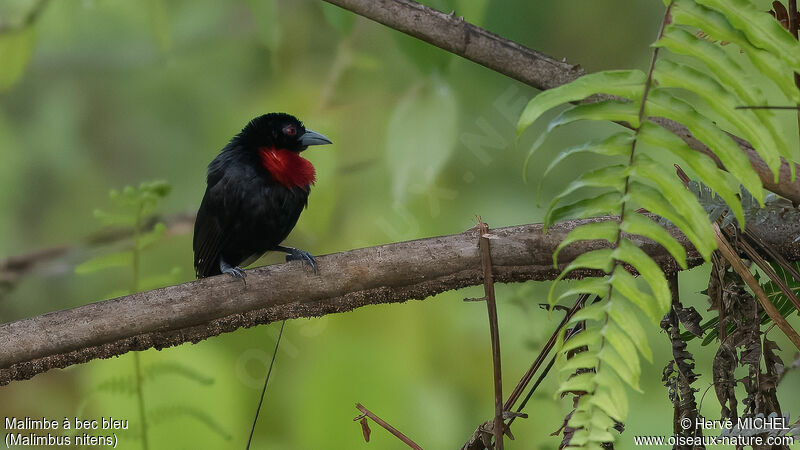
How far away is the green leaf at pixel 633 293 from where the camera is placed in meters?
0.60

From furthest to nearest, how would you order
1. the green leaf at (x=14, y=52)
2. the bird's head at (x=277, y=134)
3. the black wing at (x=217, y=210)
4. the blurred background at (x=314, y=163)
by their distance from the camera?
the green leaf at (x=14, y=52), the blurred background at (x=314, y=163), the bird's head at (x=277, y=134), the black wing at (x=217, y=210)

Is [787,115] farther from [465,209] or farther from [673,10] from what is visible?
[673,10]

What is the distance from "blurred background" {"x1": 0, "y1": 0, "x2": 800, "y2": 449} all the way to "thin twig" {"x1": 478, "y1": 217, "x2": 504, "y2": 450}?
3.09ft

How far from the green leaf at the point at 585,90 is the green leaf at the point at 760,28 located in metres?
0.09

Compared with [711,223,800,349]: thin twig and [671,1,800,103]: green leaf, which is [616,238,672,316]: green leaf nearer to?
[671,1,800,103]: green leaf

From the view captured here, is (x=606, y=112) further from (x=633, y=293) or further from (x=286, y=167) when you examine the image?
(x=286, y=167)

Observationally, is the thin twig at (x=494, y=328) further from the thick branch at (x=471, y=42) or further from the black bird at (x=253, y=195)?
the black bird at (x=253, y=195)

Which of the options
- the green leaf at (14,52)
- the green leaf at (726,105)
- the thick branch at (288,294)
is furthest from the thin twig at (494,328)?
the green leaf at (14,52)

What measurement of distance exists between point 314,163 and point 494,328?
125 cm

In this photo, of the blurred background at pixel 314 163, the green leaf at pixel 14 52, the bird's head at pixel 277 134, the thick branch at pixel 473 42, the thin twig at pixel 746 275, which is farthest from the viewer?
the green leaf at pixel 14 52

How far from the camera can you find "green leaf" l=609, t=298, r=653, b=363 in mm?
600

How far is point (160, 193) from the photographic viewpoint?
1.42 m

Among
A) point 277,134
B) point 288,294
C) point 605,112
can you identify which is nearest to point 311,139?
point 277,134

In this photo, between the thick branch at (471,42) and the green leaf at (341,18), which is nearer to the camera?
the thick branch at (471,42)
